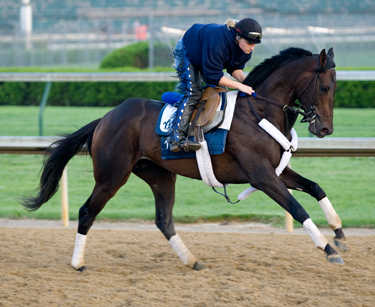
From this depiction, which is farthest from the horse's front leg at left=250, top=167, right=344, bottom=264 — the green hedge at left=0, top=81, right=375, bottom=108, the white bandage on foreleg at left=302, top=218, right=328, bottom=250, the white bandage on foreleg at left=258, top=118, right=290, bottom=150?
the green hedge at left=0, top=81, right=375, bottom=108

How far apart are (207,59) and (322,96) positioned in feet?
2.97

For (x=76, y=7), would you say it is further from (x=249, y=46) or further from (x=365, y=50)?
(x=249, y=46)

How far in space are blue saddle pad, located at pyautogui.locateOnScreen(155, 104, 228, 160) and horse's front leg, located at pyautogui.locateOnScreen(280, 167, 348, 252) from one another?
1.92 ft

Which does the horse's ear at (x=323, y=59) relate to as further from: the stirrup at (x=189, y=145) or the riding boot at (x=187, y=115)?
the stirrup at (x=189, y=145)

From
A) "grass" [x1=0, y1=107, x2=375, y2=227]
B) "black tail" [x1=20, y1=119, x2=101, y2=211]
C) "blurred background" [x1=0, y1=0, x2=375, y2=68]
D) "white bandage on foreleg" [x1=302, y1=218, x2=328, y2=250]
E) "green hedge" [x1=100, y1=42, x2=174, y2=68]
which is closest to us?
"white bandage on foreleg" [x1=302, y1=218, x2=328, y2=250]

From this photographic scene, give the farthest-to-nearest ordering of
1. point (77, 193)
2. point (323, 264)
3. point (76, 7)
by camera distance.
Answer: point (76, 7), point (77, 193), point (323, 264)

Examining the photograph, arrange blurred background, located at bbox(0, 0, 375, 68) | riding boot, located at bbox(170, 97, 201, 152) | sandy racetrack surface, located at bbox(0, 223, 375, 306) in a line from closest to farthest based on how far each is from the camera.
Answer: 1. sandy racetrack surface, located at bbox(0, 223, 375, 306)
2. riding boot, located at bbox(170, 97, 201, 152)
3. blurred background, located at bbox(0, 0, 375, 68)

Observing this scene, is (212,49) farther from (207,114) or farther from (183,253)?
(183,253)

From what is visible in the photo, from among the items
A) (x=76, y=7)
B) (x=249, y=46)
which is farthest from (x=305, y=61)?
(x=76, y=7)

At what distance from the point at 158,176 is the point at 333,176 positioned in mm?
4128

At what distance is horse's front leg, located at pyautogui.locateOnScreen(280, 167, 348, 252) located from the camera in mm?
3992

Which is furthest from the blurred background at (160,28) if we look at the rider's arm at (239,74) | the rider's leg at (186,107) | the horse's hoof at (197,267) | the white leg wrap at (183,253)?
the horse's hoof at (197,267)

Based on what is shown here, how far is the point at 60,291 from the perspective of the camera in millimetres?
3723

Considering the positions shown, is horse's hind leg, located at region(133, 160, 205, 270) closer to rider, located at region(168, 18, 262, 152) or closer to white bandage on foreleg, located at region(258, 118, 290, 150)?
rider, located at region(168, 18, 262, 152)
